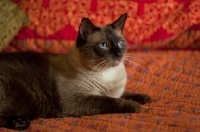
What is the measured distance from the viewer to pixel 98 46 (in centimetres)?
162

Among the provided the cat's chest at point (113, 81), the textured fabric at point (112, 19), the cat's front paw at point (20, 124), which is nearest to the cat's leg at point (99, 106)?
the cat's chest at point (113, 81)

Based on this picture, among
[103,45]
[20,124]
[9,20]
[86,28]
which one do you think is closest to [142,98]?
[103,45]

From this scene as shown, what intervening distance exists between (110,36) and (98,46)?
107mm

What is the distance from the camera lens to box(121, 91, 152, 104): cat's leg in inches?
67.4

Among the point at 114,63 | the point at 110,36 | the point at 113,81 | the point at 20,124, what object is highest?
the point at 110,36

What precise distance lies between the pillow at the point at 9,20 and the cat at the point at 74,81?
268mm

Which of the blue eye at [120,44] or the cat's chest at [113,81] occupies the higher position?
the blue eye at [120,44]

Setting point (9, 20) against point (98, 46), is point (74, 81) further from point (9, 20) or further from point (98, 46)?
point (9, 20)

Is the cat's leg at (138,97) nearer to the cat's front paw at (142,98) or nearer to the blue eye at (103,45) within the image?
the cat's front paw at (142,98)

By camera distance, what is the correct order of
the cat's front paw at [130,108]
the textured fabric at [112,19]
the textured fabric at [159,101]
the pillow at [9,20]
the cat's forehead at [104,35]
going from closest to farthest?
the textured fabric at [159,101]
the cat's front paw at [130,108]
the cat's forehead at [104,35]
the pillow at [9,20]
the textured fabric at [112,19]

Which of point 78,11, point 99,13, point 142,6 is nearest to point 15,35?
point 78,11

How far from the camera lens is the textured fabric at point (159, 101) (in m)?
1.39

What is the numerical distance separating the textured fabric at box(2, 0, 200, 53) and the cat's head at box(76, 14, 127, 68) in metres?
0.48

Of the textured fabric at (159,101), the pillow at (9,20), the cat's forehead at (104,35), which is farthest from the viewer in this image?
the pillow at (9,20)
